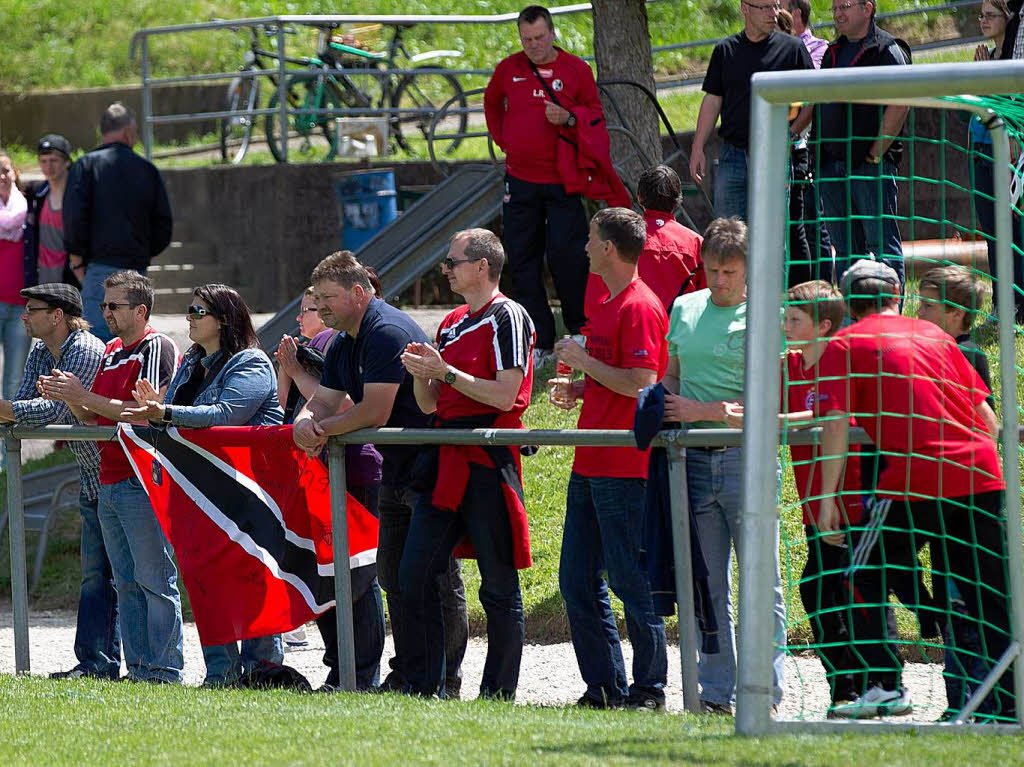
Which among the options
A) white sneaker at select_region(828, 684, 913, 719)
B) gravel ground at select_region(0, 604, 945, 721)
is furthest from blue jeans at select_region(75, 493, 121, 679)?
white sneaker at select_region(828, 684, 913, 719)

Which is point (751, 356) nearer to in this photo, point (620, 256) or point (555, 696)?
point (620, 256)

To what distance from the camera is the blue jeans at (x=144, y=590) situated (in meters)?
7.54

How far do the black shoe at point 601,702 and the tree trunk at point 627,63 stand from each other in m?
6.25

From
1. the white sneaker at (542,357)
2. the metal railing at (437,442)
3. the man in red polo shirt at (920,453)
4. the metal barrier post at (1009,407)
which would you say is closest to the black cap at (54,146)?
the white sneaker at (542,357)

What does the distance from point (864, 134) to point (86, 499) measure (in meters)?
5.14

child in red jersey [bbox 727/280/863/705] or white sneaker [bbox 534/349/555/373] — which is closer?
child in red jersey [bbox 727/280/863/705]

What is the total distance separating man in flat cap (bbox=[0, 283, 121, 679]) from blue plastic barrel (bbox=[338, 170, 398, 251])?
6.90 m

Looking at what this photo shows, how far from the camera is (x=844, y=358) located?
232 inches

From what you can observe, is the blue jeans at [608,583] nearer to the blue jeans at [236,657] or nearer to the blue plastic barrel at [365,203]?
the blue jeans at [236,657]

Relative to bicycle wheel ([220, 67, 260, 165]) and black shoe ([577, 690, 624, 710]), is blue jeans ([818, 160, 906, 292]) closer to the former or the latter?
black shoe ([577, 690, 624, 710])

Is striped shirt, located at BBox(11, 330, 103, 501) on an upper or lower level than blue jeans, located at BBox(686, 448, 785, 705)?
upper

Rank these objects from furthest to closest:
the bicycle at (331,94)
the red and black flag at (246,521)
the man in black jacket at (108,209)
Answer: the bicycle at (331,94)
the man in black jacket at (108,209)
the red and black flag at (246,521)

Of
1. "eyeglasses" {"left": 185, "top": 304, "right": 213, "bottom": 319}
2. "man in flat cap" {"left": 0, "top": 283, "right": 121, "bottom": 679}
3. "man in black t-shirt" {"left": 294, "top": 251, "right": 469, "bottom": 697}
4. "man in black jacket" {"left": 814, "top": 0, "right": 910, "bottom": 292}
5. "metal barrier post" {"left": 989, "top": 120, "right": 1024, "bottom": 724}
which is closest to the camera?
"metal barrier post" {"left": 989, "top": 120, "right": 1024, "bottom": 724}

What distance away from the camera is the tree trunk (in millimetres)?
12211
